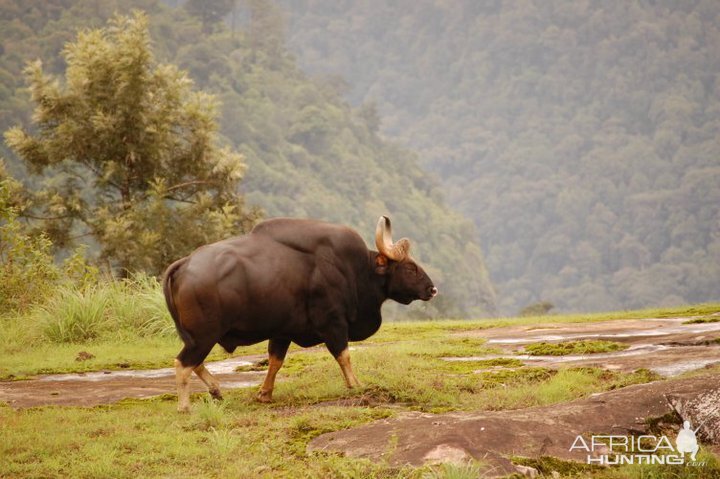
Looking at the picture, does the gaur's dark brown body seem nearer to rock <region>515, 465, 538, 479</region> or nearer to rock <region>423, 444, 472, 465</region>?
rock <region>423, 444, 472, 465</region>

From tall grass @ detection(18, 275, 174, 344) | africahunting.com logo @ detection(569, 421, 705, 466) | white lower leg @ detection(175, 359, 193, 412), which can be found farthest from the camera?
tall grass @ detection(18, 275, 174, 344)

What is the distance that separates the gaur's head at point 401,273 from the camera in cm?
1069

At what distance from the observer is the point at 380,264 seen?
10.7 meters

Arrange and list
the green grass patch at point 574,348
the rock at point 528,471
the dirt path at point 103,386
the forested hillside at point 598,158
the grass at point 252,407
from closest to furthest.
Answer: the rock at point 528,471
the grass at point 252,407
the dirt path at point 103,386
the green grass patch at point 574,348
the forested hillside at point 598,158

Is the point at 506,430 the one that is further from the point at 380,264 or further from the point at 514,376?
the point at 380,264

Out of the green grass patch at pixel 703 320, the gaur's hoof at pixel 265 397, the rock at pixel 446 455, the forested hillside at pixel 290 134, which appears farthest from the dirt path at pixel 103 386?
the forested hillside at pixel 290 134

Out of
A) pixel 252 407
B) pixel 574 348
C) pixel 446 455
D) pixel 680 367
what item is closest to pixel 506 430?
pixel 446 455

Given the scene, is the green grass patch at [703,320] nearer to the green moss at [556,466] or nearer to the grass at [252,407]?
the grass at [252,407]

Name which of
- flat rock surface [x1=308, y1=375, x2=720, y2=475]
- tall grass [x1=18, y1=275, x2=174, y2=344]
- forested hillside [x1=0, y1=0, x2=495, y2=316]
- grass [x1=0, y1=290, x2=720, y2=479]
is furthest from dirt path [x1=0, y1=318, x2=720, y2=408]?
forested hillside [x1=0, y1=0, x2=495, y2=316]

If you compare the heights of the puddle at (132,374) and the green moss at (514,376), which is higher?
the green moss at (514,376)

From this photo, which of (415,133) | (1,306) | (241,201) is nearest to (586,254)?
(415,133)

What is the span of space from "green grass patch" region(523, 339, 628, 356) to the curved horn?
10.2ft

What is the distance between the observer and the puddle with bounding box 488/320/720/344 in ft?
45.3

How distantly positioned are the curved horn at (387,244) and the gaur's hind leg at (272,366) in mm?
1560
